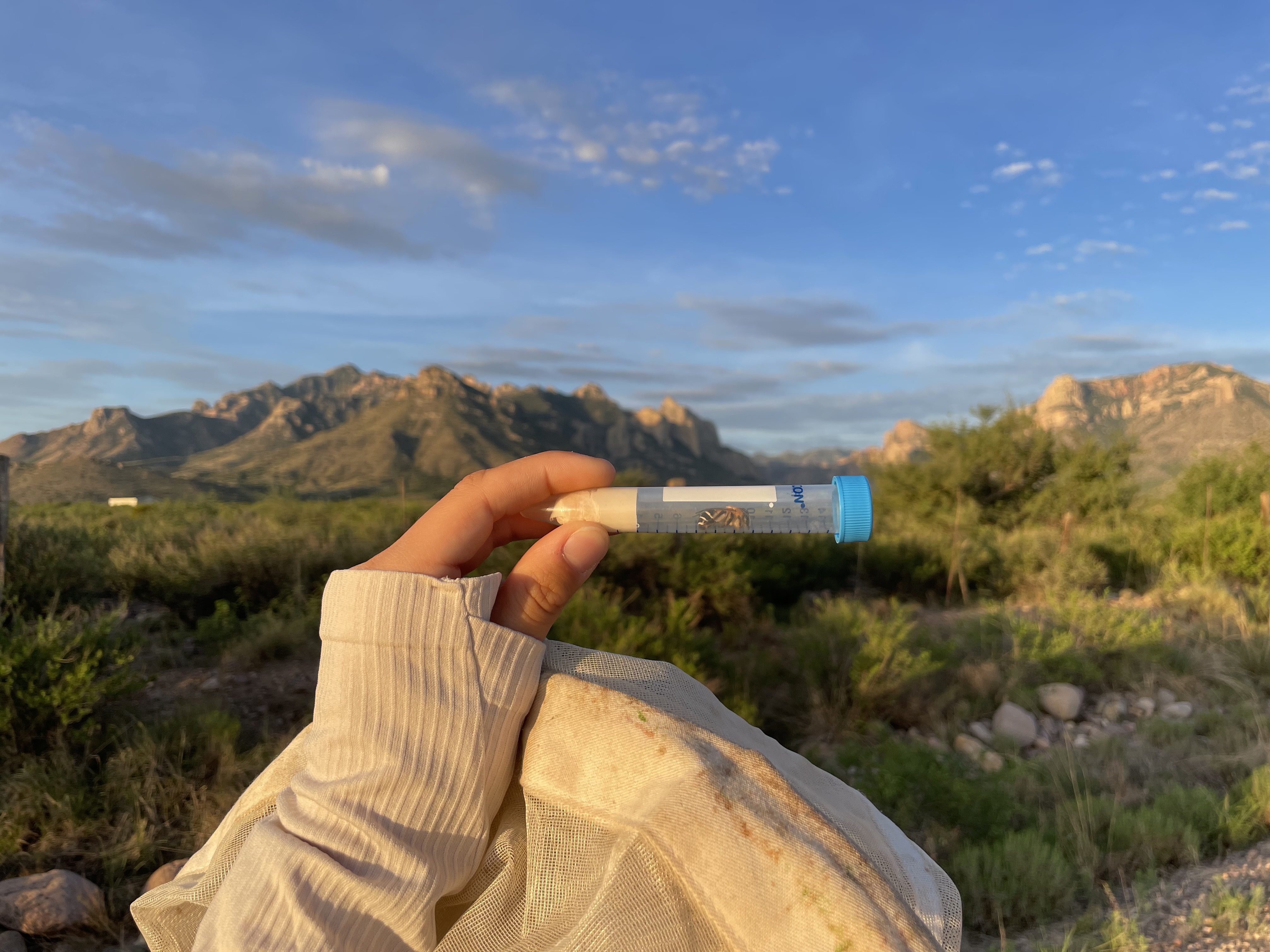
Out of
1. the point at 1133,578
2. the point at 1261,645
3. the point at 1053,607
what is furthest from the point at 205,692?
the point at 1133,578

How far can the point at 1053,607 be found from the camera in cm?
791

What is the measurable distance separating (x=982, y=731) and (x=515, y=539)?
5761mm

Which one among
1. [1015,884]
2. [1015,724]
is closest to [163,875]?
[1015,884]

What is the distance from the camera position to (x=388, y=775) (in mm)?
871

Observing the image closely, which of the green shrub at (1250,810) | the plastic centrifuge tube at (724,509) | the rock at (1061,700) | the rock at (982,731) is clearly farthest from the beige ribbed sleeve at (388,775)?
the rock at (1061,700)

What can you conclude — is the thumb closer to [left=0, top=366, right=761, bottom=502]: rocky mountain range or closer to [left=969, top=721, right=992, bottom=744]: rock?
[left=969, top=721, right=992, bottom=744]: rock

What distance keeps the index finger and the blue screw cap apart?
1.41ft

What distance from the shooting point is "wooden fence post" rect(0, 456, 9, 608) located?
4262 mm

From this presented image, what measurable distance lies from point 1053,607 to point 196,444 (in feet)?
249

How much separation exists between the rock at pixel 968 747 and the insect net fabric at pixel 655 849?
4883 millimetres

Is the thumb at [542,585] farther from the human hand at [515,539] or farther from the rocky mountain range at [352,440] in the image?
the rocky mountain range at [352,440]

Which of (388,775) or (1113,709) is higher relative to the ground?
(388,775)

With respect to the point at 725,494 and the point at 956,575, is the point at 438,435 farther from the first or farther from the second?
the point at 725,494

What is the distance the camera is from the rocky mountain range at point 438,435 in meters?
28.5
